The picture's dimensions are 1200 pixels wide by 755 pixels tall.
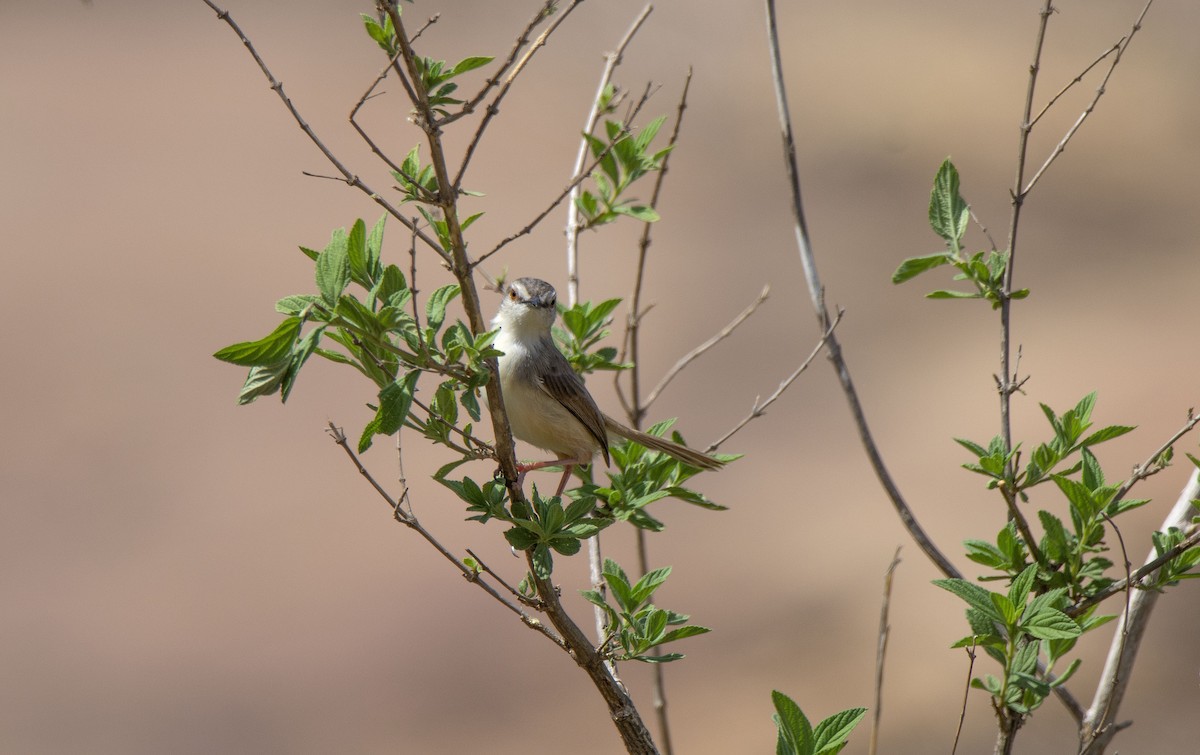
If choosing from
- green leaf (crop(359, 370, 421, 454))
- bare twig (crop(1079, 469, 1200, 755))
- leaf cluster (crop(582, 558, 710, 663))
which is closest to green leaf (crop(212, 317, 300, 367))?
green leaf (crop(359, 370, 421, 454))

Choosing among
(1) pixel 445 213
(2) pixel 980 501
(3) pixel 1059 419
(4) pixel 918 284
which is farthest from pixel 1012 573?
(4) pixel 918 284

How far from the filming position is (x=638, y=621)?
9.71 feet

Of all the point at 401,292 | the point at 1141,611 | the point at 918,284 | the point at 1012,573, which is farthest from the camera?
the point at 918,284

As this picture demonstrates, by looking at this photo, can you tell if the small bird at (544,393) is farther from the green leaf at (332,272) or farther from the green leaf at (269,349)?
the green leaf at (269,349)

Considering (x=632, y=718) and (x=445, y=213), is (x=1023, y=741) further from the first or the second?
(x=445, y=213)

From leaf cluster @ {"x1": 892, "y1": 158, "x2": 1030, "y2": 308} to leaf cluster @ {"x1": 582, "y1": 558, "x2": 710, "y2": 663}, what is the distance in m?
1.20

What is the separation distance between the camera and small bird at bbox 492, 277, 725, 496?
442cm

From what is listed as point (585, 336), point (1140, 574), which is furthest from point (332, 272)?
point (1140, 574)

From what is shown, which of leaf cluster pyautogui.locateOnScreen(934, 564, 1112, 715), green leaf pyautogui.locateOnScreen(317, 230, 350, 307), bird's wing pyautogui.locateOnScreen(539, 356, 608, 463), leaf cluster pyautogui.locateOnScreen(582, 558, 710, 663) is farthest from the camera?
bird's wing pyautogui.locateOnScreen(539, 356, 608, 463)

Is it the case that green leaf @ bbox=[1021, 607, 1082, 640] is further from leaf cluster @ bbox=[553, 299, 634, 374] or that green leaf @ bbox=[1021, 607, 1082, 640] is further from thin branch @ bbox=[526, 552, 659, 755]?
leaf cluster @ bbox=[553, 299, 634, 374]

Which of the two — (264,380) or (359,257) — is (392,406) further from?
(359,257)

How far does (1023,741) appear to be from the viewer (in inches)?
332

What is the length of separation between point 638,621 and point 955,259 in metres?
1.47

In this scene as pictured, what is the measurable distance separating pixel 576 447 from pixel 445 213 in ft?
6.73
